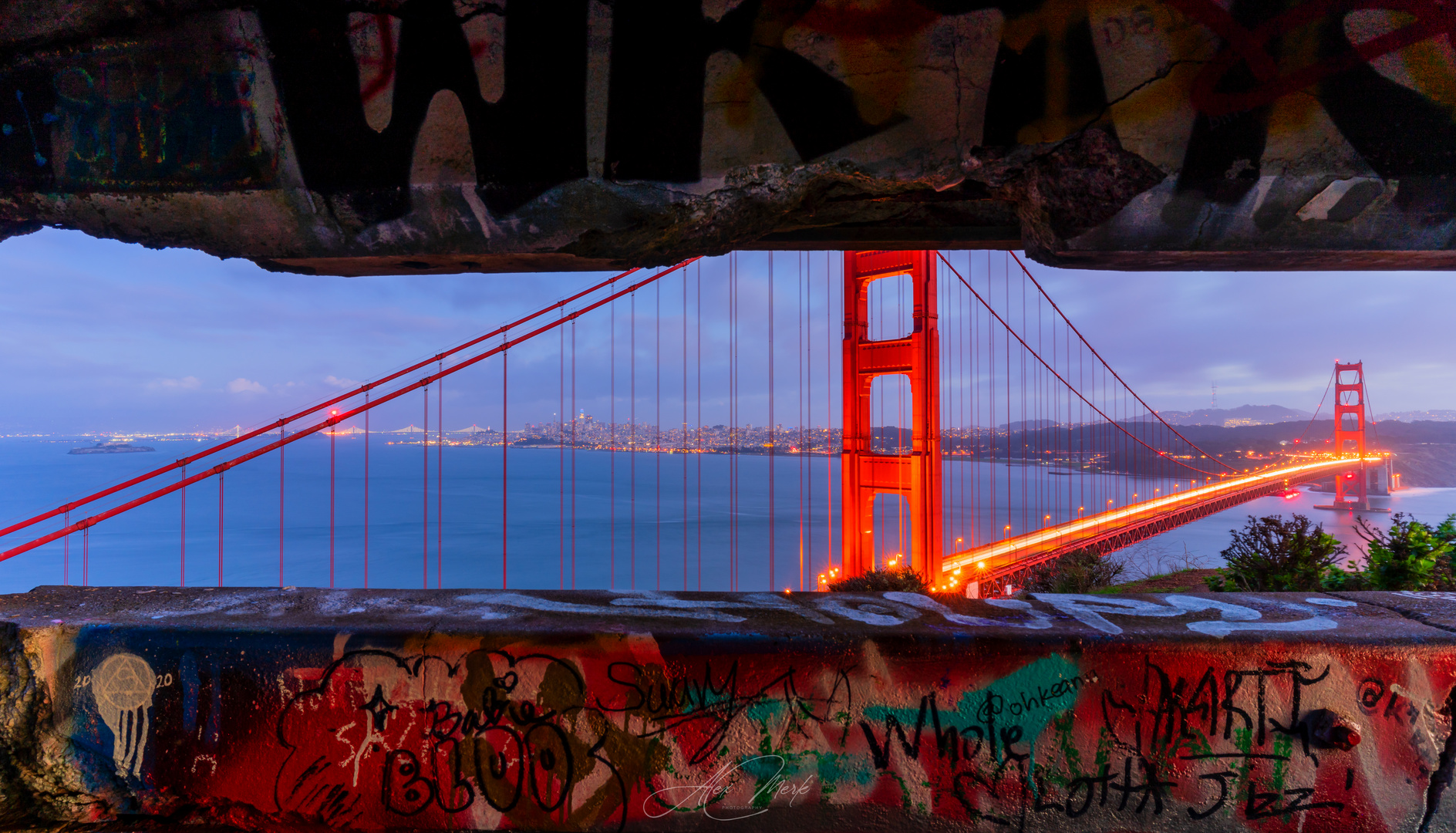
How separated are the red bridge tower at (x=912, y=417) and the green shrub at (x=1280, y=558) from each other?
28.4 feet

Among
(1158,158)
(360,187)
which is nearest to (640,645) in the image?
(360,187)

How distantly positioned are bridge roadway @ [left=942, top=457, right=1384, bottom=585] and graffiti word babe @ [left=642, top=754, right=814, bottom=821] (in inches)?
614

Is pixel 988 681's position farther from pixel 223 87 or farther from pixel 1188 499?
pixel 1188 499

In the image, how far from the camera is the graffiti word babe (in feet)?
5.86

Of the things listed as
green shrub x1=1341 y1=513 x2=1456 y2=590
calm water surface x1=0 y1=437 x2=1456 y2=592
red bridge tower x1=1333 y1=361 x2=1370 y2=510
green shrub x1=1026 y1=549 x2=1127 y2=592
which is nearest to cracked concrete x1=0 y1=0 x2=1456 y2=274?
green shrub x1=1341 y1=513 x2=1456 y2=590

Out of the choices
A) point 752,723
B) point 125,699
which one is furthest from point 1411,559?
point 125,699

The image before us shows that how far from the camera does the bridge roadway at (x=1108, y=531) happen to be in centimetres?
1703

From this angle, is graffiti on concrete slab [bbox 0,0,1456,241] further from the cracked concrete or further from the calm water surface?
the calm water surface

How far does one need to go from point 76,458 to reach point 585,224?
316 ft

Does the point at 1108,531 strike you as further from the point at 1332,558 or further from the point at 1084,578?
the point at 1332,558

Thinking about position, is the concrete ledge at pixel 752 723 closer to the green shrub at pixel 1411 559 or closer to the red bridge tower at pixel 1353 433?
the green shrub at pixel 1411 559

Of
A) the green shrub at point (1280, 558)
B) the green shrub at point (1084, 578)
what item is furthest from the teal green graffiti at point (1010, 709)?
the green shrub at point (1084, 578)

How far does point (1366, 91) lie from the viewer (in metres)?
1.79

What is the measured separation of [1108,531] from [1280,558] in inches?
643
